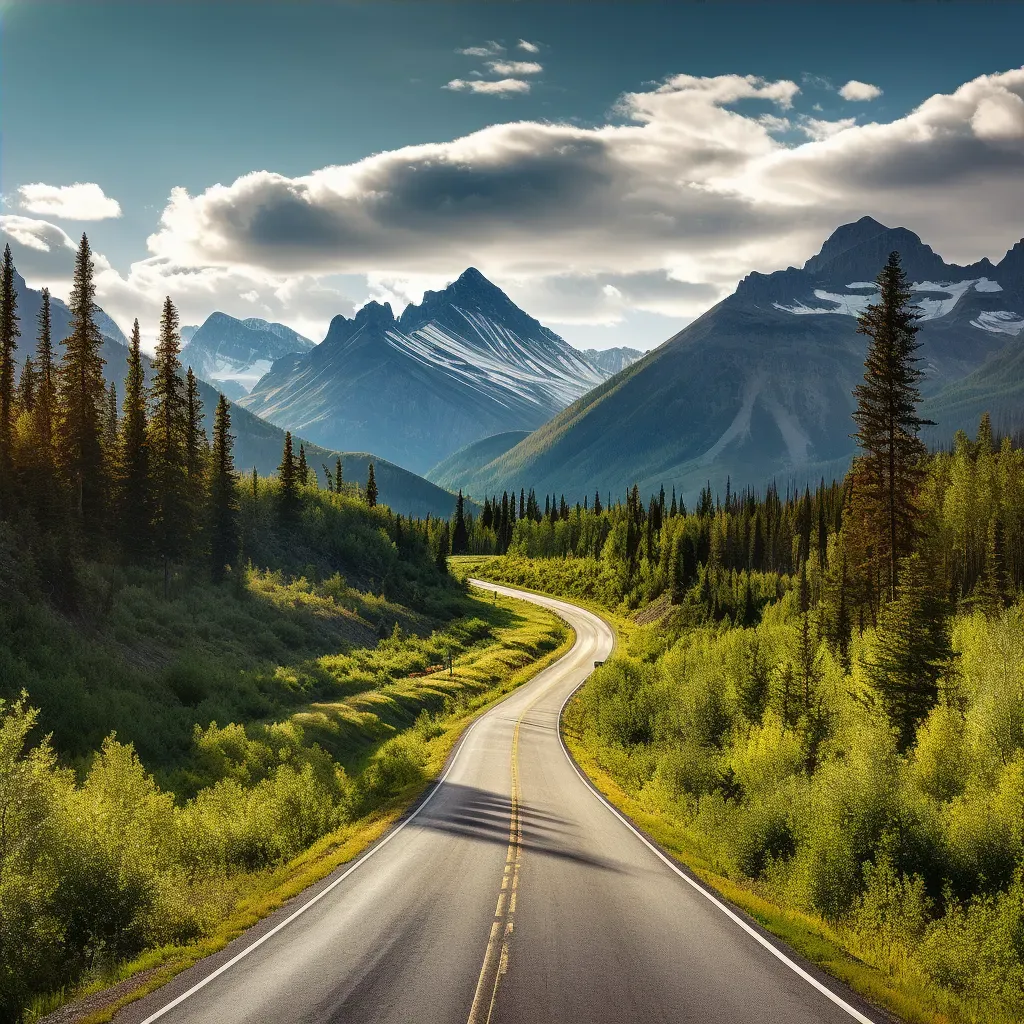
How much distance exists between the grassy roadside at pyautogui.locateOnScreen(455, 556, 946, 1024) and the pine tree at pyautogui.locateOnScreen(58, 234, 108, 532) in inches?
1650

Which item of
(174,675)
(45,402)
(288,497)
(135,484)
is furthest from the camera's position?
(288,497)

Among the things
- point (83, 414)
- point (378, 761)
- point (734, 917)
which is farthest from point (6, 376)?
point (734, 917)

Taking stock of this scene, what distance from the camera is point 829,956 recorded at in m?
13.0

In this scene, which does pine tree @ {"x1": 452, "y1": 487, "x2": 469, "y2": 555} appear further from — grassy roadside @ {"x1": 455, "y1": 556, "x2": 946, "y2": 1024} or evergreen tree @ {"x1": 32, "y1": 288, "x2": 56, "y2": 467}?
grassy roadside @ {"x1": 455, "y1": 556, "x2": 946, "y2": 1024}

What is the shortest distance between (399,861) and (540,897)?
4.91 meters

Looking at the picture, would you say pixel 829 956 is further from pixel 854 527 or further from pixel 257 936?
pixel 854 527

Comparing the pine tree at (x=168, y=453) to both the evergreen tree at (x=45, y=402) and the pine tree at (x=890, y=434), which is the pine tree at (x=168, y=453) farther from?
the pine tree at (x=890, y=434)

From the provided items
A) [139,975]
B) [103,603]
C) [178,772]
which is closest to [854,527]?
[178,772]

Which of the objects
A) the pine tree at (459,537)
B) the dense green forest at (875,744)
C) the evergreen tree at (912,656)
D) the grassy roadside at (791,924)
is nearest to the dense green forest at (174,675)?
the grassy roadside at (791,924)

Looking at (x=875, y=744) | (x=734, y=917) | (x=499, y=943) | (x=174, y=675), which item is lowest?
(x=174, y=675)

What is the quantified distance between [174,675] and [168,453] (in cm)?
2579

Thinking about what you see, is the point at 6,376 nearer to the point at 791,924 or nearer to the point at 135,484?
the point at 135,484

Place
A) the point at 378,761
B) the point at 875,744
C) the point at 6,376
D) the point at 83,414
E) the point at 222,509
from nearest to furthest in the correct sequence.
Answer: the point at 875,744, the point at 378,761, the point at 6,376, the point at 83,414, the point at 222,509

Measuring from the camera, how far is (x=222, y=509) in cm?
6400
